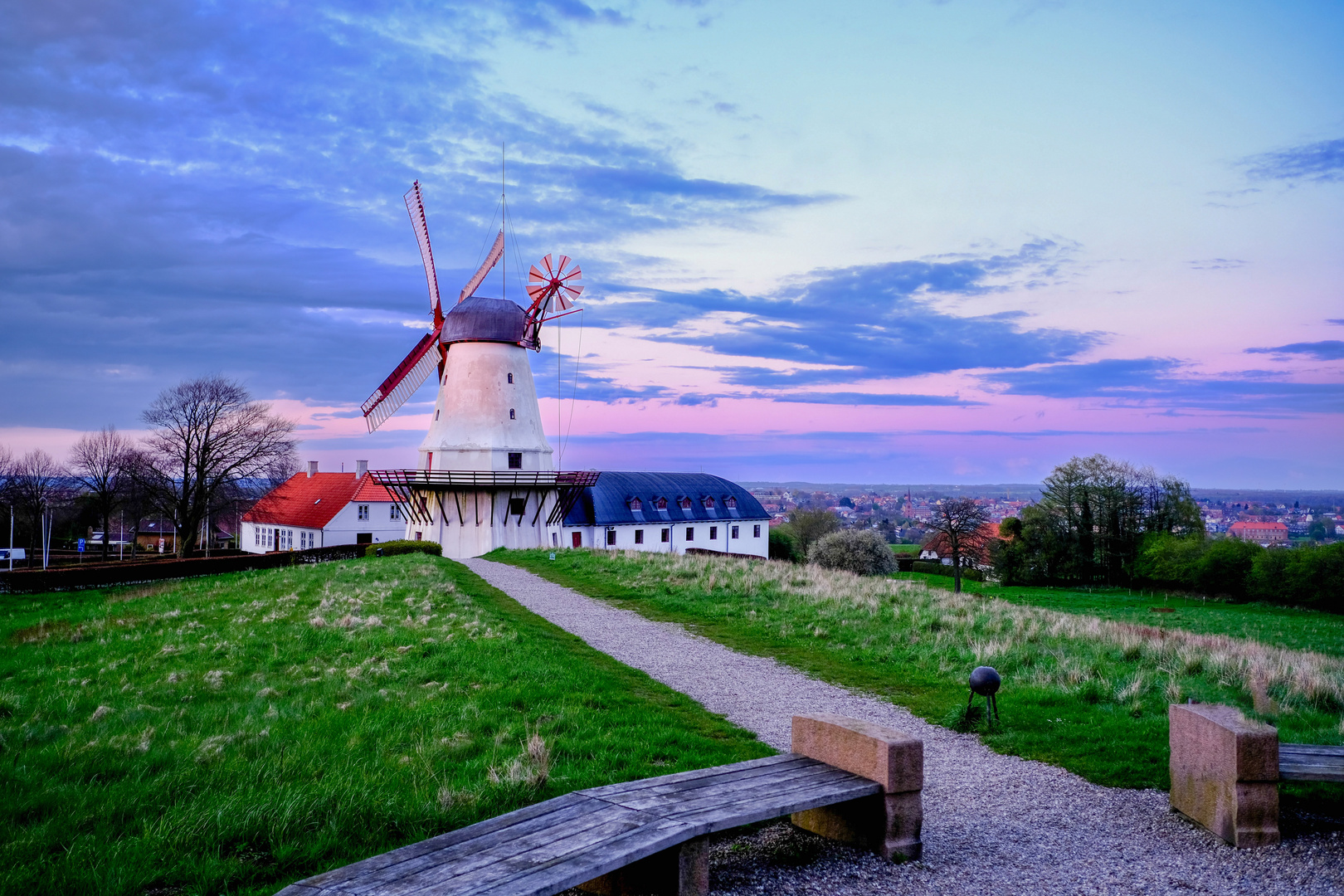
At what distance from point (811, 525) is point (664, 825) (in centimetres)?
7125

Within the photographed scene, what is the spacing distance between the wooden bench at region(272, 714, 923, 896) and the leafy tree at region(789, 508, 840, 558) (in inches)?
2557

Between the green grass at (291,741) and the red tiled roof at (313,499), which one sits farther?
the red tiled roof at (313,499)

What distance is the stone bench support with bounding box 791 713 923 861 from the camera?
5938 millimetres

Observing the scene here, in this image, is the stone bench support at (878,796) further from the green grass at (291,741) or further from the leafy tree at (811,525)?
the leafy tree at (811,525)

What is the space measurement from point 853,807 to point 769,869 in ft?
2.79

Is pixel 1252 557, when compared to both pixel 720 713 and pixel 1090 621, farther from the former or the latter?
pixel 720 713

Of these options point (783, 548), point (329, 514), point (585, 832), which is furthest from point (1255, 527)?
point (585, 832)

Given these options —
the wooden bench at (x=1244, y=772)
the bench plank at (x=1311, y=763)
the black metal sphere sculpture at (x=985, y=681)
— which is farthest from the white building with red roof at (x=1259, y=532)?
the wooden bench at (x=1244, y=772)

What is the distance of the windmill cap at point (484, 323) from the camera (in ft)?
125

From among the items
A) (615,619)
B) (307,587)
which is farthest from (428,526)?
(615,619)

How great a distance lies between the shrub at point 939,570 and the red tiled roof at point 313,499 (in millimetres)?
39012

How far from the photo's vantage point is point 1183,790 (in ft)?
22.4

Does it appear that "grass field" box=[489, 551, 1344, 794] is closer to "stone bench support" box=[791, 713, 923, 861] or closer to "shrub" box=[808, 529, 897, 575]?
"stone bench support" box=[791, 713, 923, 861]

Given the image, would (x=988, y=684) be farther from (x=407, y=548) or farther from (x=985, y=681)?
(x=407, y=548)
